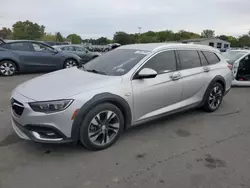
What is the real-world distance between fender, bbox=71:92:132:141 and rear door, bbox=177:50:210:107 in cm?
133

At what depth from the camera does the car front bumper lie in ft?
10.1

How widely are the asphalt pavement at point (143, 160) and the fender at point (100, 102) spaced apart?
1.23 feet

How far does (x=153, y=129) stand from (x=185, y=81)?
1.06 m

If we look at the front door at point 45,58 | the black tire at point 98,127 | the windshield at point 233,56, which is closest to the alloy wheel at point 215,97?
the black tire at point 98,127

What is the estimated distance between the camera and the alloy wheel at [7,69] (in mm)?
9523

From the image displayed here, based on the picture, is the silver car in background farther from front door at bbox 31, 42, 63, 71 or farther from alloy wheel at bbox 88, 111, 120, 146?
front door at bbox 31, 42, 63, 71

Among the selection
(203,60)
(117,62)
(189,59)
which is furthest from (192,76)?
(117,62)

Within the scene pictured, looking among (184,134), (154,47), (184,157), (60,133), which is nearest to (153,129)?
(184,134)

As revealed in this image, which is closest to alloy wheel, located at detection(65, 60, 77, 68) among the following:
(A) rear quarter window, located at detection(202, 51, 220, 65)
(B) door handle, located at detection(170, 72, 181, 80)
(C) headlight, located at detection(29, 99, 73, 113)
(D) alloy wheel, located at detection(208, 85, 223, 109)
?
(A) rear quarter window, located at detection(202, 51, 220, 65)

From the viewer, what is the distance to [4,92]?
6.84 m

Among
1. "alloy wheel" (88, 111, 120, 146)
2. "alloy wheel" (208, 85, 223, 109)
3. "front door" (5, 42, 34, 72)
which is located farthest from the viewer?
"front door" (5, 42, 34, 72)

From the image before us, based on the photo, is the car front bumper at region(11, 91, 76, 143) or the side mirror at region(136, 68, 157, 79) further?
the side mirror at region(136, 68, 157, 79)

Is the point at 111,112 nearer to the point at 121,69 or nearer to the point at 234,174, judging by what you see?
the point at 121,69

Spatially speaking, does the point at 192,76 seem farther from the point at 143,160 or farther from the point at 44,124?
the point at 44,124
